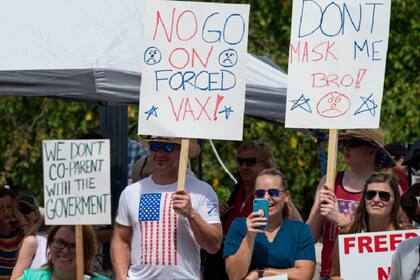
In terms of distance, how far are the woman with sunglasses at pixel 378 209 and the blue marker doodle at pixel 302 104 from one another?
21.4 inches

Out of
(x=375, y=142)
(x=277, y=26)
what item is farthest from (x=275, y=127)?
(x=375, y=142)

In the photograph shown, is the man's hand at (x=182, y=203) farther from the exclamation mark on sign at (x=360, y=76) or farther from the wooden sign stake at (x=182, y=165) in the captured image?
the exclamation mark on sign at (x=360, y=76)

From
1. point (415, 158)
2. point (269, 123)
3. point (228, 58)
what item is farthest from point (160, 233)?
point (269, 123)

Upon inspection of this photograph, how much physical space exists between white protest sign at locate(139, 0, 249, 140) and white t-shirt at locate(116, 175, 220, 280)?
0.40m

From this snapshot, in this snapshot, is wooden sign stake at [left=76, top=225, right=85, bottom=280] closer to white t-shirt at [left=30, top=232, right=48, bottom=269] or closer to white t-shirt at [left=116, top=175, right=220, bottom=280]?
white t-shirt at [left=116, top=175, right=220, bottom=280]

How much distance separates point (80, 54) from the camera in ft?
28.7

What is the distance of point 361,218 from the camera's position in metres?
7.45

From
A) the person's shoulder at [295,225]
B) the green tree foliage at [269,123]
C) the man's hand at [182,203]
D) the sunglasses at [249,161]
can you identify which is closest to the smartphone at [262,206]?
the person's shoulder at [295,225]

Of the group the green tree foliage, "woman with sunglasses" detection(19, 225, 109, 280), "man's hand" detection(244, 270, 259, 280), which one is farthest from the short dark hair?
the green tree foliage

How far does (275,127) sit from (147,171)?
19.6 feet

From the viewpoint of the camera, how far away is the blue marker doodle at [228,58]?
7676 millimetres

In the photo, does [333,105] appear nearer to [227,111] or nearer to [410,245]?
[227,111]

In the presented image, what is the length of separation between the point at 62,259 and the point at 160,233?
0.60 m

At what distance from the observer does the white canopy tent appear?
27.7ft
